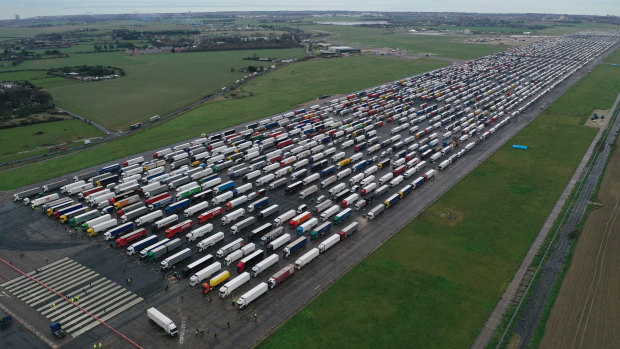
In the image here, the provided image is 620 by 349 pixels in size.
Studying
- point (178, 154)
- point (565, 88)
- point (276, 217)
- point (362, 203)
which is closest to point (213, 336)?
point (276, 217)

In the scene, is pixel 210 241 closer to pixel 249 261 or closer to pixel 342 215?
pixel 249 261

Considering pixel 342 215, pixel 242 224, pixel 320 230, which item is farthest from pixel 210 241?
pixel 342 215

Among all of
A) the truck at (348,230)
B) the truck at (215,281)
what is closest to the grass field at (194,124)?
the truck at (215,281)

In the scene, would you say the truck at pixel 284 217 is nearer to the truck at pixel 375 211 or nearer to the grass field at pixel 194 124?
the truck at pixel 375 211

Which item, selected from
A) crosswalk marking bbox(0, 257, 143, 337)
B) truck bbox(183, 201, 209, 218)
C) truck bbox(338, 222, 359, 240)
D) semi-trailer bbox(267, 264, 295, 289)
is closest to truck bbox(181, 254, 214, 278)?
crosswalk marking bbox(0, 257, 143, 337)

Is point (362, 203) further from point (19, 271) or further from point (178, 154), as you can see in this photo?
Answer: point (19, 271)

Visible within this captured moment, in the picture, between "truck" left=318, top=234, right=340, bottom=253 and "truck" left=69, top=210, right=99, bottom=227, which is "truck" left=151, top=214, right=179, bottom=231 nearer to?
"truck" left=69, top=210, right=99, bottom=227
